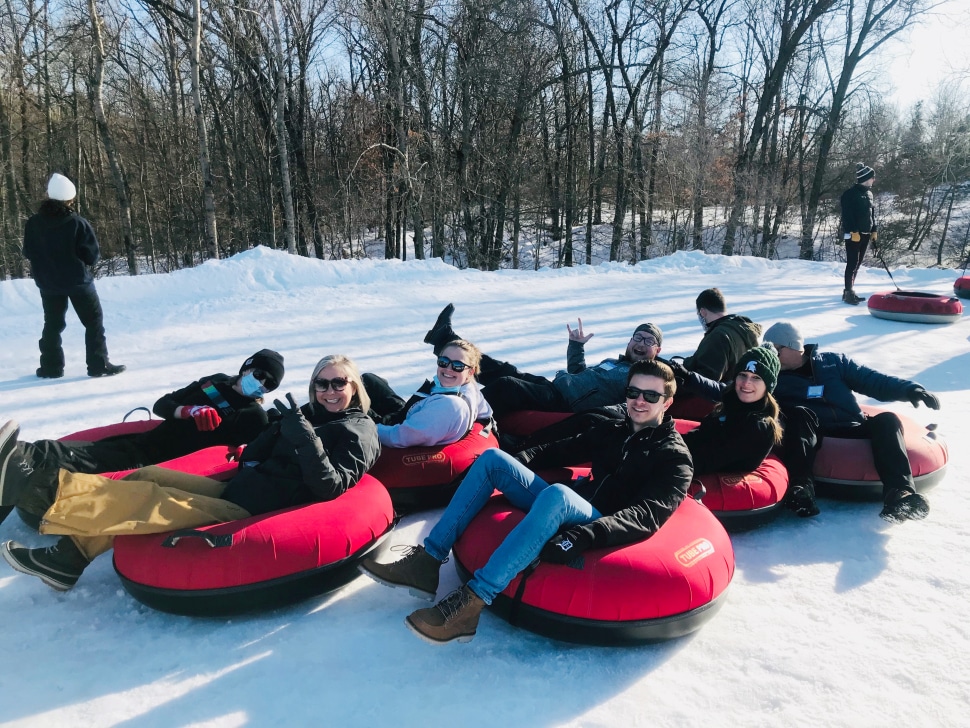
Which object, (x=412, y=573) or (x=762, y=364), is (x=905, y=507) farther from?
(x=412, y=573)

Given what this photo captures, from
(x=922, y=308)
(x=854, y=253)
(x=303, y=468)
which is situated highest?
(x=854, y=253)

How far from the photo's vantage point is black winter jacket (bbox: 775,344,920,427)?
13.0ft

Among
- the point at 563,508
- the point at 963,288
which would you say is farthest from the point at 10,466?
the point at 963,288

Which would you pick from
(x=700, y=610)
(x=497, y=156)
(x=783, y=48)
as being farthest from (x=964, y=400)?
(x=783, y=48)

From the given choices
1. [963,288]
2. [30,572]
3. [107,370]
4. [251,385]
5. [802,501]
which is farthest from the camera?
[963,288]

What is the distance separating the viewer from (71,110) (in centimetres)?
1927

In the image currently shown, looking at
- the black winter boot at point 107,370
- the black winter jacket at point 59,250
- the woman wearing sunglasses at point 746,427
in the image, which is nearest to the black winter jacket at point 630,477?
the woman wearing sunglasses at point 746,427

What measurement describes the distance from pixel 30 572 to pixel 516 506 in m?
1.99

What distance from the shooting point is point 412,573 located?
2.67 meters

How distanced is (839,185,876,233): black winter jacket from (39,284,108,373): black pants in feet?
30.9

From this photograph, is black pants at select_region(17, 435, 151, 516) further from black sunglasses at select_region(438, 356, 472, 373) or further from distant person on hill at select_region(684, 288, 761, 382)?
distant person on hill at select_region(684, 288, 761, 382)

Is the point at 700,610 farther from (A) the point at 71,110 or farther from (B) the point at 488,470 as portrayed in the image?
(A) the point at 71,110

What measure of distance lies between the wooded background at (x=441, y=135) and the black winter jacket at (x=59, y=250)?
7922mm

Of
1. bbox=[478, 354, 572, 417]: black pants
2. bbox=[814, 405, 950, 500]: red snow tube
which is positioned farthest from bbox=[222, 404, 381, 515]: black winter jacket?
bbox=[814, 405, 950, 500]: red snow tube
